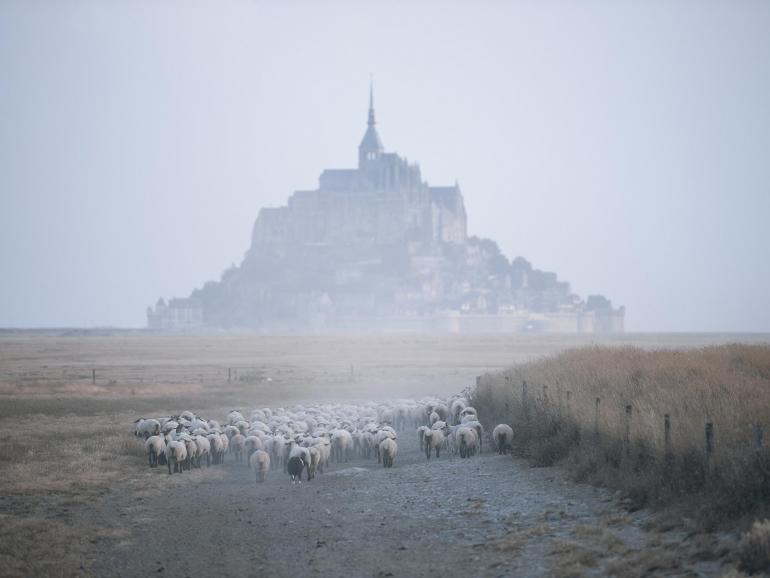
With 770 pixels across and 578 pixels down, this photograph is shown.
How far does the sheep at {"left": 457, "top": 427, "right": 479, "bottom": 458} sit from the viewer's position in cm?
2153

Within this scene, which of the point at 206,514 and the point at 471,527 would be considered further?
the point at 206,514

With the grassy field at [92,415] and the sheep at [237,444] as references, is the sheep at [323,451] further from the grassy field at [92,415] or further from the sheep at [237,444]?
the grassy field at [92,415]

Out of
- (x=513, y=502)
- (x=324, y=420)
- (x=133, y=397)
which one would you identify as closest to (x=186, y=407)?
(x=133, y=397)

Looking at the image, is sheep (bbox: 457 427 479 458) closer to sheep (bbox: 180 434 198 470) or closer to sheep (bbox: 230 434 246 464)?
sheep (bbox: 230 434 246 464)

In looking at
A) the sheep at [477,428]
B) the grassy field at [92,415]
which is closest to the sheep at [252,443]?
the grassy field at [92,415]

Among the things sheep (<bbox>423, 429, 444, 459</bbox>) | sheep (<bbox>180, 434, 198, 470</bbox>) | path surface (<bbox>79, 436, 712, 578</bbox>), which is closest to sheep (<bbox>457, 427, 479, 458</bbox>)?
sheep (<bbox>423, 429, 444, 459</bbox>)

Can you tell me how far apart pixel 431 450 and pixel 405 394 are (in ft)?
65.7

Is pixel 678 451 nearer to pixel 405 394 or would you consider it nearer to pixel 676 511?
pixel 676 511

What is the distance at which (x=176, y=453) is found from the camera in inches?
816

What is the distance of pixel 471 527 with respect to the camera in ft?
46.3

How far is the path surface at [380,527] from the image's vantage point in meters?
12.2

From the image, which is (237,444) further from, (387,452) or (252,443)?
(387,452)

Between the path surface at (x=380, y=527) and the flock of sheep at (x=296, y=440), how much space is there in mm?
1127

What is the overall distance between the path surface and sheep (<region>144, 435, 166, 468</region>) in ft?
5.36
